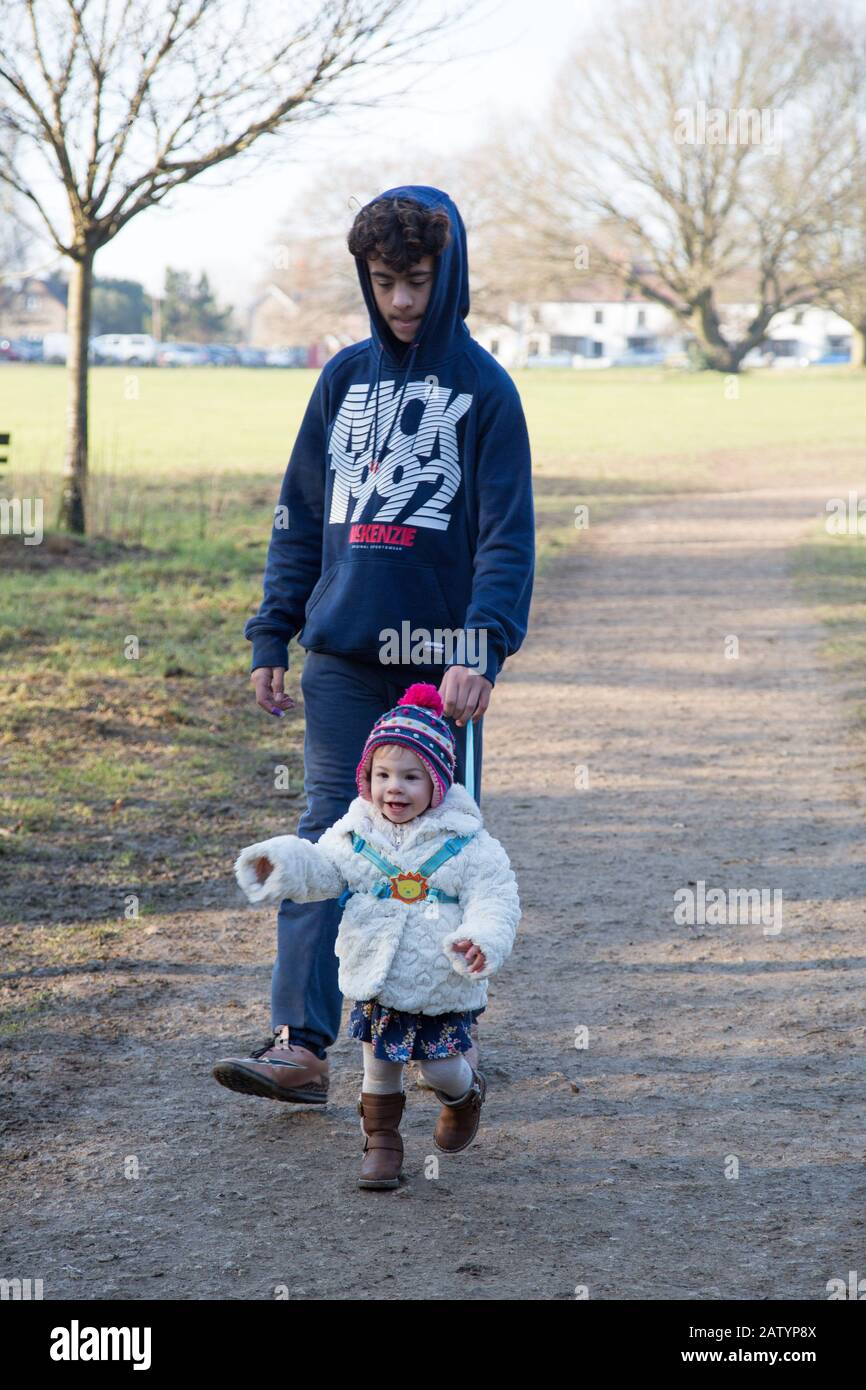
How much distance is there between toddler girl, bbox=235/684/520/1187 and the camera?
3361 millimetres

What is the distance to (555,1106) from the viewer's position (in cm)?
390

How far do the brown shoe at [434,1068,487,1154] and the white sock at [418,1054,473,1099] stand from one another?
0.03m

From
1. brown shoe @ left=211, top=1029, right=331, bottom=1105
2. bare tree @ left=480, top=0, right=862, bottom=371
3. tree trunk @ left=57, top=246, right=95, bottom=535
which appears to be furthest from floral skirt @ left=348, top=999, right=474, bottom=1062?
bare tree @ left=480, top=0, right=862, bottom=371

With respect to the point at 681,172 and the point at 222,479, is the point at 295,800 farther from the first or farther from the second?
the point at 681,172

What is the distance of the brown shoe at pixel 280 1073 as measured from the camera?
3670mm

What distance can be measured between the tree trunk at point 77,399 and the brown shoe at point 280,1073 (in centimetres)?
995

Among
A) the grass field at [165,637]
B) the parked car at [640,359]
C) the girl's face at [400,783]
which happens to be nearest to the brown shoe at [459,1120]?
the girl's face at [400,783]

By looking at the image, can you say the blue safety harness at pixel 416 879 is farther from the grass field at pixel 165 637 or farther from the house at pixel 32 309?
the house at pixel 32 309

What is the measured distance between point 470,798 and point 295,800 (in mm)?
3301

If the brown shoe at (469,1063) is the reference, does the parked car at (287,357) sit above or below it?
above

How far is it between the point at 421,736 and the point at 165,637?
681cm

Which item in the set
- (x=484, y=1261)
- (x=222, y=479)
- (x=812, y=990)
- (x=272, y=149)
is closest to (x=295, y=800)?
(x=812, y=990)

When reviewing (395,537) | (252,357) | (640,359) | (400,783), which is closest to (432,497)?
(395,537)

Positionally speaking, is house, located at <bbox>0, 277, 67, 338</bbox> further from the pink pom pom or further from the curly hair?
the pink pom pom
